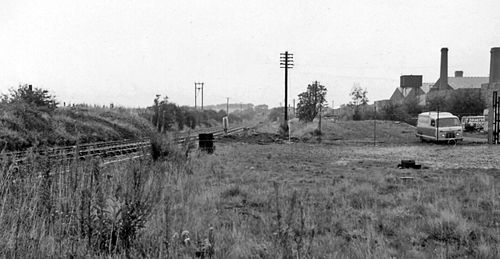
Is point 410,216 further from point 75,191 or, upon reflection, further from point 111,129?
point 111,129

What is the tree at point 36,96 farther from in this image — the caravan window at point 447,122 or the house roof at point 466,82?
the house roof at point 466,82

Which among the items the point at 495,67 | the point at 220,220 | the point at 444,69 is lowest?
the point at 220,220

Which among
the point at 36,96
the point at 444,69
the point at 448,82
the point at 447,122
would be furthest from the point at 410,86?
the point at 36,96

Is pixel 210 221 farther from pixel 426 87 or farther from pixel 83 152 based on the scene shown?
pixel 426 87

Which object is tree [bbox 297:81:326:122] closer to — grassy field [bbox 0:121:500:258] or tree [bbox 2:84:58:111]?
tree [bbox 2:84:58:111]

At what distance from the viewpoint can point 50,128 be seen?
19141mm

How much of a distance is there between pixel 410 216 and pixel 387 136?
1280 inches

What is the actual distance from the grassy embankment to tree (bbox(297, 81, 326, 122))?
33297mm

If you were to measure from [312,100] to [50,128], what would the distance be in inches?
1689

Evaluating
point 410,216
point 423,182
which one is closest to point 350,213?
point 410,216

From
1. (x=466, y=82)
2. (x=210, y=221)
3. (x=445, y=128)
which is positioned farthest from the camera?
(x=466, y=82)

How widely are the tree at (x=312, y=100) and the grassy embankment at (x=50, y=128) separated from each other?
109 ft

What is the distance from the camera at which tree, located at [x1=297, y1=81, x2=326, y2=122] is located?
5638 centimetres

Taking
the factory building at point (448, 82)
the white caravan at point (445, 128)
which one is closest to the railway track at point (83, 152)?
the white caravan at point (445, 128)
